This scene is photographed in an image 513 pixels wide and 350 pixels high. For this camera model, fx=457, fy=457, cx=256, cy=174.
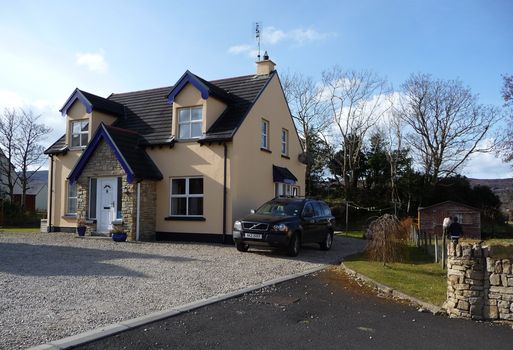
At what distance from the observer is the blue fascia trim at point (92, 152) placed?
18.3 metres

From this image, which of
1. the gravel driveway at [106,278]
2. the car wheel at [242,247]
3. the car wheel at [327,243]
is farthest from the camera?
the car wheel at [327,243]

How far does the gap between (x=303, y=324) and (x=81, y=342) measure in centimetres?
309

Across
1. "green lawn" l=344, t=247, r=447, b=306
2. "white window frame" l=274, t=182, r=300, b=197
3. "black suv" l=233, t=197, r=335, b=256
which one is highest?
"white window frame" l=274, t=182, r=300, b=197

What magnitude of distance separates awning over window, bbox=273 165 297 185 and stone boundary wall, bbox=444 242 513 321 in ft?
48.1

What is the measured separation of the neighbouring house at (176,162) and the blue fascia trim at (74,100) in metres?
0.05

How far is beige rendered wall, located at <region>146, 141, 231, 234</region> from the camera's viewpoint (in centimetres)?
1836

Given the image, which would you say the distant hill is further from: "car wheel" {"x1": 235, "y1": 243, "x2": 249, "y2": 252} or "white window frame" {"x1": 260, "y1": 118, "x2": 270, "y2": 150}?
"car wheel" {"x1": 235, "y1": 243, "x2": 249, "y2": 252}

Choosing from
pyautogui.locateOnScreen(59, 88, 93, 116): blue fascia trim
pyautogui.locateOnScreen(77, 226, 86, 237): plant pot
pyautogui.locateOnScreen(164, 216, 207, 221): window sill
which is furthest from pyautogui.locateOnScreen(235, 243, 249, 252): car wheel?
pyautogui.locateOnScreen(59, 88, 93, 116): blue fascia trim

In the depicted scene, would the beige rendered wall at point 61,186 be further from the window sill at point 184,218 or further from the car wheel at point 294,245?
the car wheel at point 294,245

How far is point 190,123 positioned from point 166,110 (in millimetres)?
Result: 2663

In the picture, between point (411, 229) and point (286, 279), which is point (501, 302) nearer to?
point (286, 279)

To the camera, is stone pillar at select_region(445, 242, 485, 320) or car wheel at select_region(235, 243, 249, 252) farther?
car wheel at select_region(235, 243, 249, 252)

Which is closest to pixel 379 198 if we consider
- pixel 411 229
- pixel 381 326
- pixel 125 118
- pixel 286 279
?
pixel 411 229

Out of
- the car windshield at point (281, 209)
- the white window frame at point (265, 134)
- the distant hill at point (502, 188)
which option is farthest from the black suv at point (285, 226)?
the distant hill at point (502, 188)
